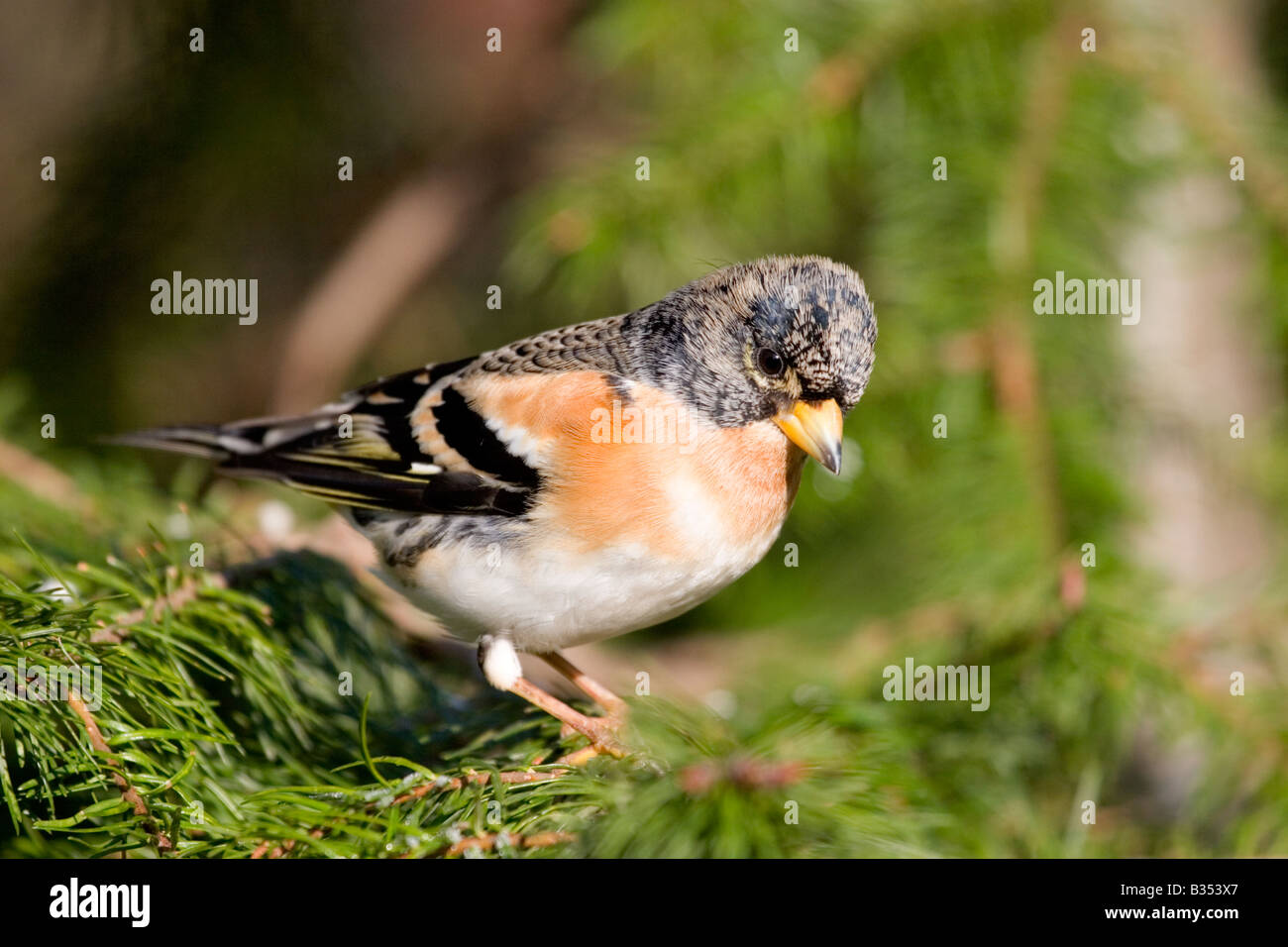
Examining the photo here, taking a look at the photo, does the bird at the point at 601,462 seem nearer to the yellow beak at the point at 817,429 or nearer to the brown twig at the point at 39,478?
the yellow beak at the point at 817,429

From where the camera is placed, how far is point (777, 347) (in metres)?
2.12

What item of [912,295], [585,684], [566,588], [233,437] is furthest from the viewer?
[912,295]

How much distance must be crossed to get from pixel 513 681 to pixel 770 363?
79 centimetres

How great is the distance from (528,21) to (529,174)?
0.77 metres

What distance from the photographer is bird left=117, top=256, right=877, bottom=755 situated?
2043 millimetres

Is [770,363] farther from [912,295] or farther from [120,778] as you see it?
[120,778]

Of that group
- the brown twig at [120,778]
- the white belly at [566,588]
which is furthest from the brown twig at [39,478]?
the brown twig at [120,778]

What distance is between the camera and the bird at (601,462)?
204 centimetres

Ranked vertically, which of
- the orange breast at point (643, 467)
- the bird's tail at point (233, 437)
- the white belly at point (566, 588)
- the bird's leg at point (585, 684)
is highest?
the bird's tail at point (233, 437)

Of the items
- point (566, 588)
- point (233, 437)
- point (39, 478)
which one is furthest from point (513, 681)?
point (39, 478)

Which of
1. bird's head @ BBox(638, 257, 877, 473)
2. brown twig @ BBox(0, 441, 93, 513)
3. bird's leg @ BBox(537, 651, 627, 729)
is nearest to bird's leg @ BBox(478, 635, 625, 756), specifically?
bird's leg @ BBox(537, 651, 627, 729)

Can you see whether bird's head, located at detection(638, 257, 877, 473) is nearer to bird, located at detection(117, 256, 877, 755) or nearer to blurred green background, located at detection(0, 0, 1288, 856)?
bird, located at detection(117, 256, 877, 755)
